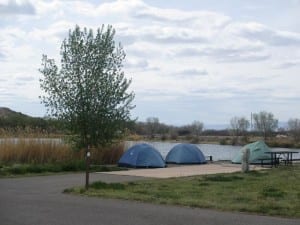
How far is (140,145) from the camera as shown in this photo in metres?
28.9

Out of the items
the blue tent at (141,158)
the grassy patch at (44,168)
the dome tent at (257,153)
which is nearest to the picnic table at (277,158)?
the dome tent at (257,153)

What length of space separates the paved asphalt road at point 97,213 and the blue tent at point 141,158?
11.7 m

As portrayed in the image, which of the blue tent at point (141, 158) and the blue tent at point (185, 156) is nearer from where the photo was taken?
the blue tent at point (141, 158)

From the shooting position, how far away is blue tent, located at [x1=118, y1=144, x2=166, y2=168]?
27.9 m

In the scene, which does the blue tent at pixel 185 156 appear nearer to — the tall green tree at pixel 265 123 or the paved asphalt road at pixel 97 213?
the paved asphalt road at pixel 97 213

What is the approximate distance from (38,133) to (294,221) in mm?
19862

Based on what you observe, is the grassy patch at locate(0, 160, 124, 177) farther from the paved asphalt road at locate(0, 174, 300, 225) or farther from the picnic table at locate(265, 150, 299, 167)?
the picnic table at locate(265, 150, 299, 167)

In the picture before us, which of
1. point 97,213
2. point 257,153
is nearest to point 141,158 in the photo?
point 257,153

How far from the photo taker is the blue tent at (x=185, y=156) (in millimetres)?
30812

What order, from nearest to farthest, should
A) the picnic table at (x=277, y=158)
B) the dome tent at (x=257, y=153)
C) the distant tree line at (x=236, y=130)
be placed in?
1. the picnic table at (x=277, y=158)
2. the dome tent at (x=257, y=153)
3. the distant tree line at (x=236, y=130)

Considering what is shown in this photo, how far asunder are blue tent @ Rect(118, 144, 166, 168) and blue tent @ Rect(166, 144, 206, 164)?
2540 mm

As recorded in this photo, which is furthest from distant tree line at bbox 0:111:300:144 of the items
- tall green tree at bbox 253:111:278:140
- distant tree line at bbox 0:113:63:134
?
distant tree line at bbox 0:113:63:134

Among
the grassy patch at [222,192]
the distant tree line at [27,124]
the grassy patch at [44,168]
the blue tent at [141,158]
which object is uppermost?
the distant tree line at [27,124]

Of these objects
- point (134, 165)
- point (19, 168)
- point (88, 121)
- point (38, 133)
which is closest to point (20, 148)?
point (38, 133)
